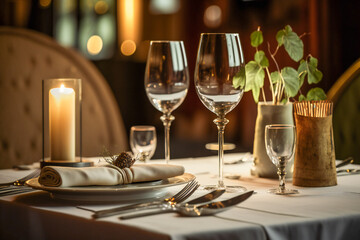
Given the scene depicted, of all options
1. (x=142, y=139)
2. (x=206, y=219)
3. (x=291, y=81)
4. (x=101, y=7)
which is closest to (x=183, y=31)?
(x=101, y=7)

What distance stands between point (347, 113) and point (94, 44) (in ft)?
25.3

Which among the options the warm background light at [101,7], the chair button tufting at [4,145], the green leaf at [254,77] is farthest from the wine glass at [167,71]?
the warm background light at [101,7]

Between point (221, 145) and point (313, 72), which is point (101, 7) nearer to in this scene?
point (313, 72)

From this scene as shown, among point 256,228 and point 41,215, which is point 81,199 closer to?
point 41,215

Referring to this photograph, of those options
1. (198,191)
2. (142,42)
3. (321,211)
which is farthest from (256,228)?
(142,42)

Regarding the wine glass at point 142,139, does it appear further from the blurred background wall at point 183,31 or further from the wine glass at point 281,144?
the blurred background wall at point 183,31

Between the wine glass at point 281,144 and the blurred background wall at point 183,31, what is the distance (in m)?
2.91

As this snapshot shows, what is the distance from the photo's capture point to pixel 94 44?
9.30 meters

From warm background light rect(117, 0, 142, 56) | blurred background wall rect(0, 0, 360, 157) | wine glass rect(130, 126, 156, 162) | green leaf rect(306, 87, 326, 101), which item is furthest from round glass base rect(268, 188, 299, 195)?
warm background light rect(117, 0, 142, 56)

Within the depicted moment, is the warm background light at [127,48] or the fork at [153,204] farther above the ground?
the warm background light at [127,48]

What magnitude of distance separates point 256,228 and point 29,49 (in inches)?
65.9

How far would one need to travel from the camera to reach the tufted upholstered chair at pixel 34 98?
2.10 meters

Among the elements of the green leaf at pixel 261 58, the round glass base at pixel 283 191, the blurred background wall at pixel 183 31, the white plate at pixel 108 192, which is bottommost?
the round glass base at pixel 283 191

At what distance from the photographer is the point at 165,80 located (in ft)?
4.00
